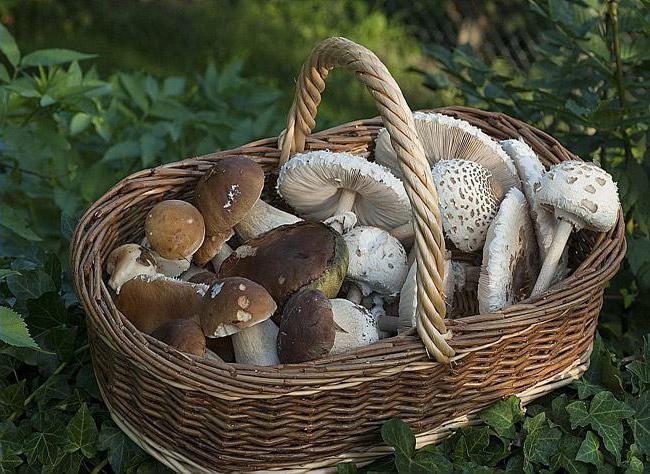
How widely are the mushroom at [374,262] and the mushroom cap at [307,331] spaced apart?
0.25 metres

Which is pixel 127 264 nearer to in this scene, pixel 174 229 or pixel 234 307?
pixel 174 229

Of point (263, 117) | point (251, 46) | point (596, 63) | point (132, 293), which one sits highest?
point (596, 63)

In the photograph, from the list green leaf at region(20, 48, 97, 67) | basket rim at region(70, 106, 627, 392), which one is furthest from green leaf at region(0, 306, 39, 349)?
green leaf at region(20, 48, 97, 67)

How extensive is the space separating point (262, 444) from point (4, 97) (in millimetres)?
1449

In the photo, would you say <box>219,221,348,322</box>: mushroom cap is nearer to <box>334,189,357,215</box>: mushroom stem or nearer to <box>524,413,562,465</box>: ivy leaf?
<box>334,189,357,215</box>: mushroom stem

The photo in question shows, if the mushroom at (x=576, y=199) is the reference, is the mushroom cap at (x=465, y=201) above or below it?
below

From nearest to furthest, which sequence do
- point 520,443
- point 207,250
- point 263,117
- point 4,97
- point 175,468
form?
point 175,468 → point 520,443 → point 207,250 → point 4,97 → point 263,117

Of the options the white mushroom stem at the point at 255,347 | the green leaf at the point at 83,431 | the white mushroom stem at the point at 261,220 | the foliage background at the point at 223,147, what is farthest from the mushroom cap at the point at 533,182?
the green leaf at the point at 83,431

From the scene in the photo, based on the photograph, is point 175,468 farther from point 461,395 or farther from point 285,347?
point 461,395

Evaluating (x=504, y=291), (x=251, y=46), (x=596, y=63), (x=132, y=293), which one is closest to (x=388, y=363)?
(x=504, y=291)

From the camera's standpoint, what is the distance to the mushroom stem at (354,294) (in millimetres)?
1787

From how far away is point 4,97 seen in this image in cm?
239

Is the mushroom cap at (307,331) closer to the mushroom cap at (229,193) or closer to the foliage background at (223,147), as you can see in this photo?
the foliage background at (223,147)

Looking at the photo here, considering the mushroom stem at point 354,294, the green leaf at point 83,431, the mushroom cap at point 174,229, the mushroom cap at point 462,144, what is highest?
the mushroom cap at point 462,144
